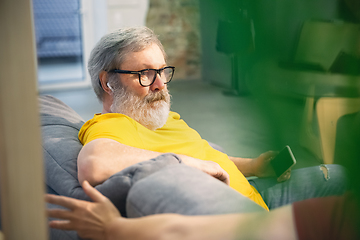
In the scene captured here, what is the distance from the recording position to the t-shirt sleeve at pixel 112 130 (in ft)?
3.34

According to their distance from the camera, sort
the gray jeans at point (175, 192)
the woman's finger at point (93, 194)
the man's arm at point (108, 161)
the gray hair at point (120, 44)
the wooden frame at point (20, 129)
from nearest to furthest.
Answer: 1. the wooden frame at point (20, 129)
2. the gray jeans at point (175, 192)
3. the woman's finger at point (93, 194)
4. the man's arm at point (108, 161)
5. the gray hair at point (120, 44)

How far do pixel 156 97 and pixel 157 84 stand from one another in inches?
2.6

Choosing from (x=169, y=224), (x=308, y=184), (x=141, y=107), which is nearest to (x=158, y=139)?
(x=141, y=107)

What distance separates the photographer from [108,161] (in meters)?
0.87

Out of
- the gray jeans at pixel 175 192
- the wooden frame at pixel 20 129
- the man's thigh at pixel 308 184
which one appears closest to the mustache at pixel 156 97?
the gray jeans at pixel 175 192

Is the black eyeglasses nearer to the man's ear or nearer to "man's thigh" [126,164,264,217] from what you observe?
the man's ear

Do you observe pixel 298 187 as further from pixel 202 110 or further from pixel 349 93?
pixel 202 110

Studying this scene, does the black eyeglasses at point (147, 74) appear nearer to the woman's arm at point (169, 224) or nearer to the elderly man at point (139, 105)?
the elderly man at point (139, 105)

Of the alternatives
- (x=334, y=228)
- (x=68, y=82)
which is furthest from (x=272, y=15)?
(x=68, y=82)

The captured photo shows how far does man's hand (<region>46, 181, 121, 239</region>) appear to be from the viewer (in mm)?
615

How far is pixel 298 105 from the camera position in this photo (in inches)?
6.4

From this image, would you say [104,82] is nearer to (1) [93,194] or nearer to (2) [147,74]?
(2) [147,74]

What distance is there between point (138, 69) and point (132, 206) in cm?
71

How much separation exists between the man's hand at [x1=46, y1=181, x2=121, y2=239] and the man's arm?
0.20 m
